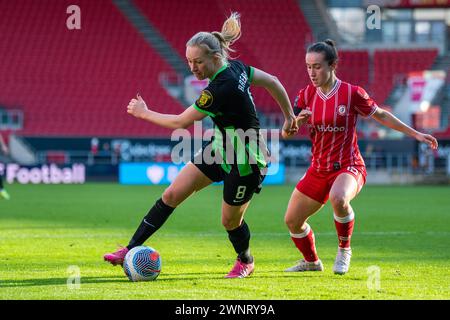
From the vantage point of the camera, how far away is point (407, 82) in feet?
114

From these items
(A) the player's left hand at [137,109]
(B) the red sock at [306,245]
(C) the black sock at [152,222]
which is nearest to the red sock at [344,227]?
(B) the red sock at [306,245]

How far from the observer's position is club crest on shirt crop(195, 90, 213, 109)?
22.8 ft

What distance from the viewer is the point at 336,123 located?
307 inches

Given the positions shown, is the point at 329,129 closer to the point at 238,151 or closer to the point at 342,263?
the point at 238,151

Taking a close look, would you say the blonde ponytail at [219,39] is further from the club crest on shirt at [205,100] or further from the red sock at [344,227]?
the red sock at [344,227]

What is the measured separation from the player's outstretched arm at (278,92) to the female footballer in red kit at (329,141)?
0.10m

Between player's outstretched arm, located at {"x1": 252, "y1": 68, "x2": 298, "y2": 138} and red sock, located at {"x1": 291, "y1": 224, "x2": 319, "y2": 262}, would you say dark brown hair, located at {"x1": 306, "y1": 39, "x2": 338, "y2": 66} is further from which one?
red sock, located at {"x1": 291, "y1": 224, "x2": 319, "y2": 262}

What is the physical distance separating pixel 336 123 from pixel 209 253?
234 cm

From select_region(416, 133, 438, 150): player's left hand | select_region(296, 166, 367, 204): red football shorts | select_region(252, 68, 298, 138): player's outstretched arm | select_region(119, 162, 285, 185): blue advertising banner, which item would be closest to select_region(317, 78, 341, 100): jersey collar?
select_region(252, 68, 298, 138): player's outstretched arm

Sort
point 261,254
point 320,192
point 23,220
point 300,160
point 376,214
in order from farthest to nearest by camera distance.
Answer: point 300,160 < point 376,214 < point 23,220 < point 261,254 < point 320,192

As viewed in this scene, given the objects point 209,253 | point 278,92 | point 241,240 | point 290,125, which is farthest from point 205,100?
point 209,253

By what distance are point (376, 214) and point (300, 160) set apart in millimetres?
15215

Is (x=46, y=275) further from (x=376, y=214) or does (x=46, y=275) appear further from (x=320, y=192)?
(x=376, y=214)

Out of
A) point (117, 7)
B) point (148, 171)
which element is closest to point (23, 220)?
point (148, 171)
